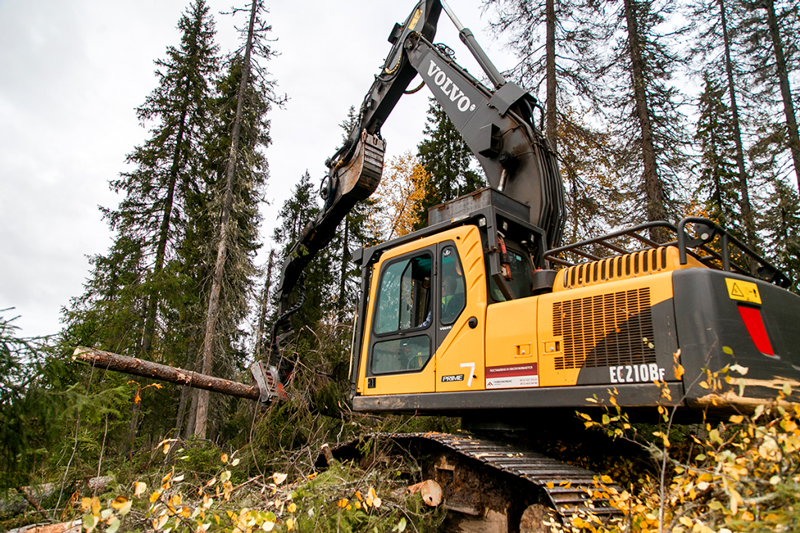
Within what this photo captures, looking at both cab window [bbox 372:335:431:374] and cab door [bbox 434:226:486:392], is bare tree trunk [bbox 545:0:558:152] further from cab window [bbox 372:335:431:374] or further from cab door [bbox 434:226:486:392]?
cab window [bbox 372:335:431:374]

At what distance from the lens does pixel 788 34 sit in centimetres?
1545

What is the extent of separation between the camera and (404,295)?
5.23m

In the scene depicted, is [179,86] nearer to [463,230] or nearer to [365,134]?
[365,134]

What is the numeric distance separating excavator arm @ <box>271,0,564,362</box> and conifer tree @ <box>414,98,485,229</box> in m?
12.7

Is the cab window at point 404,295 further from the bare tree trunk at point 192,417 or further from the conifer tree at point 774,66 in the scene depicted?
the conifer tree at point 774,66

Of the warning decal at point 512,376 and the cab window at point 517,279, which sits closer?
the warning decal at point 512,376

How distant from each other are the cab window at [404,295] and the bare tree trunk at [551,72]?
8.02 metres

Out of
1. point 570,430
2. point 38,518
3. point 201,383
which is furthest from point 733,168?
point 38,518

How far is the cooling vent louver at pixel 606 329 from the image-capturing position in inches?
140

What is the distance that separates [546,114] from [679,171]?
4.20 metres

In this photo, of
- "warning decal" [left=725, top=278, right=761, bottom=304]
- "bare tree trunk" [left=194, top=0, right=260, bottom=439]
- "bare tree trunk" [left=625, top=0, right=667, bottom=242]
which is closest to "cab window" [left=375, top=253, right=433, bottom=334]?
"warning decal" [left=725, top=278, right=761, bottom=304]

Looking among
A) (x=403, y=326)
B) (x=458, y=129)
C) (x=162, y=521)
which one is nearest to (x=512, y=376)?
(x=403, y=326)

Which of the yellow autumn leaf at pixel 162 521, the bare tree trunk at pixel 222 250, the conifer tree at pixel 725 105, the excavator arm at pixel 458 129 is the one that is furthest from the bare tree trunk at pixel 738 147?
the yellow autumn leaf at pixel 162 521

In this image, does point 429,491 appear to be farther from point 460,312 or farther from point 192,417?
point 192,417
